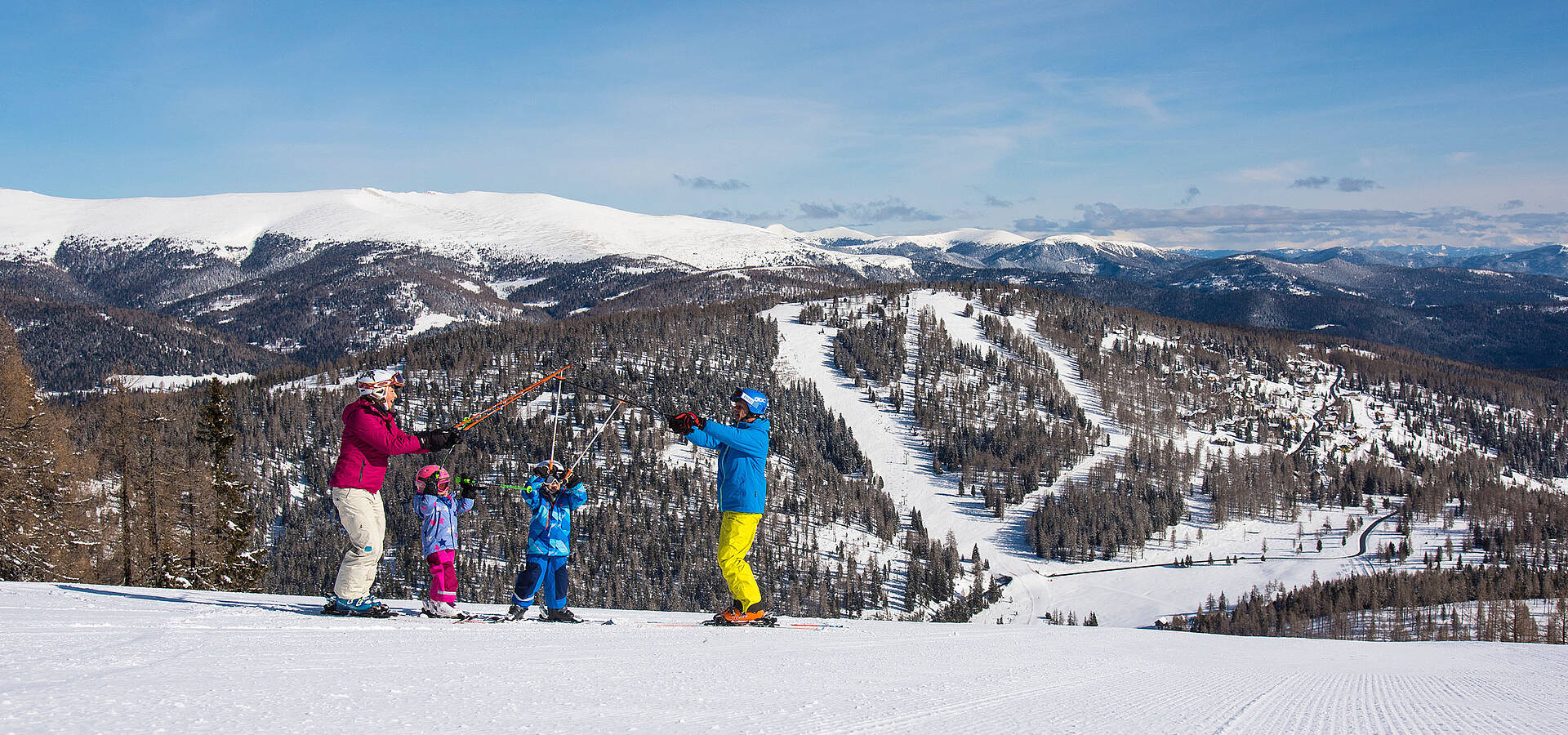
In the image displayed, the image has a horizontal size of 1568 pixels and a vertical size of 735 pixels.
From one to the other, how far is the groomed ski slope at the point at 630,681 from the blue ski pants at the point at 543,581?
7.63 feet

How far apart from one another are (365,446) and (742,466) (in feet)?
16.5

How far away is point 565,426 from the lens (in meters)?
127

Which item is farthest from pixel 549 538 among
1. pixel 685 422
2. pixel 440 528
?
pixel 685 422

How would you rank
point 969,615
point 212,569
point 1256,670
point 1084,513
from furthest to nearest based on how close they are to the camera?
point 1084,513
point 969,615
point 212,569
point 1256,670

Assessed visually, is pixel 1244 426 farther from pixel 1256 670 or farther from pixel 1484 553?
pixel 1256 670

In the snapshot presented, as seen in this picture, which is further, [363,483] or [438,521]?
[438,521]

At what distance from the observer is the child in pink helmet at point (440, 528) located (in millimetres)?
11562

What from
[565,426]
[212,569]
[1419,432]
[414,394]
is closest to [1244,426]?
[1419,432]

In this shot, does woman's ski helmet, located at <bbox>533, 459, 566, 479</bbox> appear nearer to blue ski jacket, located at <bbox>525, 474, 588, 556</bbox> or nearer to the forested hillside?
blue ski jacket, located at <bbox>525, 474, 588, 556</bbox>

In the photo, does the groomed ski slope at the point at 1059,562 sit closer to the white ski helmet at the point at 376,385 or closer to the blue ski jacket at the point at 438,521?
the blue ski jacket at the point at 438,521

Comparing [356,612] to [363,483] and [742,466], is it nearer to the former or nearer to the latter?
[363,483]

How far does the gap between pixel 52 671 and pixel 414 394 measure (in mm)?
149888

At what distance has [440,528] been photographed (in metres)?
12.3

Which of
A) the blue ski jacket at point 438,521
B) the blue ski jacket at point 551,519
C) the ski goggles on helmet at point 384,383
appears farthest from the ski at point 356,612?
the blue ski jacket at point 551,519
